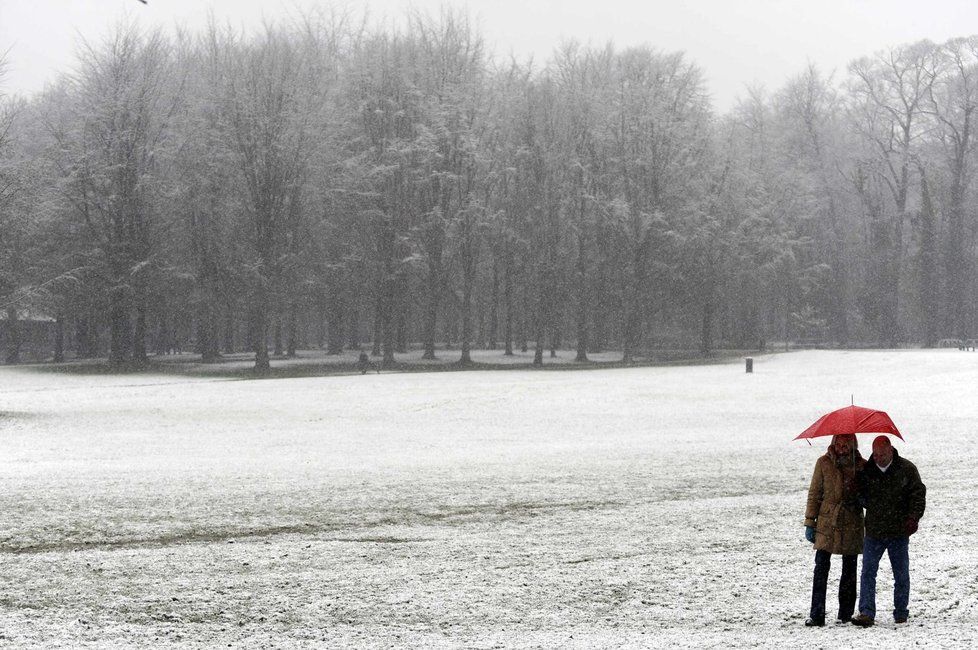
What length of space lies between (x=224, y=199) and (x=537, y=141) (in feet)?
55.9

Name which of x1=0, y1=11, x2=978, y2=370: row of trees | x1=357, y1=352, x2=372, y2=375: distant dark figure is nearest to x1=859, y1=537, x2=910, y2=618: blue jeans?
x1=0, y1=11, x2=978, y2=370: row of trees

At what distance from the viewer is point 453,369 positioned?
53.7m

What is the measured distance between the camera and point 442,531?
1384 centimetres

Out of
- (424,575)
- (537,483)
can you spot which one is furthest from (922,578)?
(537,483)

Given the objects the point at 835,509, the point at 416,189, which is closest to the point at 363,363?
the point at 416,189

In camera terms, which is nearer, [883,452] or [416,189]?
[883,452]

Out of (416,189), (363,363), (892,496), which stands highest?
(416,189)

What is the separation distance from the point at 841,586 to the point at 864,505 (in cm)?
104

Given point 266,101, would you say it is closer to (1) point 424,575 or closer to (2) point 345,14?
(2) point 345,14

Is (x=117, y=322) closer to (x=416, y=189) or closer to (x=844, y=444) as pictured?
(x=416, y=189)

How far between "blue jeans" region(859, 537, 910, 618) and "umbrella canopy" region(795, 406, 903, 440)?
3.53ft

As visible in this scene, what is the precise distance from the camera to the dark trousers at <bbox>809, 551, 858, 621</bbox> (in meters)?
9.15

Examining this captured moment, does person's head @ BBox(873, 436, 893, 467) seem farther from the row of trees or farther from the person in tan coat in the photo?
the row of trees

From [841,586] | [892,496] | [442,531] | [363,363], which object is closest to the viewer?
[892,496]
